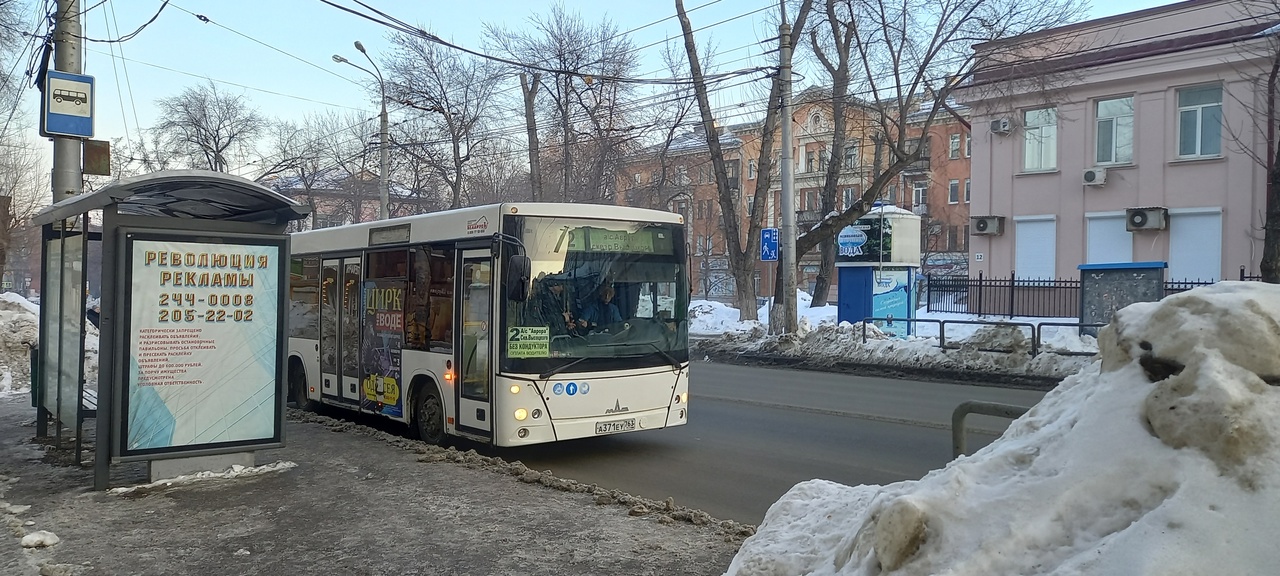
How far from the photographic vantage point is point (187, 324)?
8.03 metres

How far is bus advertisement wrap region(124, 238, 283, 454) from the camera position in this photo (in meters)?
7.79

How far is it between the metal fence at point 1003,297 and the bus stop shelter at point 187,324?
2302 cm

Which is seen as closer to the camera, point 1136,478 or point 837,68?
point 1136,478

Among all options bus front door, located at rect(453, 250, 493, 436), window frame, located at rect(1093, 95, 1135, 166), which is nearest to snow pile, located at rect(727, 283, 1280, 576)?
bus front door, located at rect(453, 250, 493, 436)

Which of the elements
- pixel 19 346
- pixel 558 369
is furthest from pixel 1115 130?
pixel 19 346

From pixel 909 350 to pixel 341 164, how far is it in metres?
25.1

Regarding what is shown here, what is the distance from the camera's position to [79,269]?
939cm

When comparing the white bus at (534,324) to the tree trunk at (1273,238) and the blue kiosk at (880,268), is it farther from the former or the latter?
the blue kiosk at (880,268)

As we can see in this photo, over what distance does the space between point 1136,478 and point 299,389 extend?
12.4 m

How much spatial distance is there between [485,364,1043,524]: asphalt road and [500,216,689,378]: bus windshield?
44.6 inches

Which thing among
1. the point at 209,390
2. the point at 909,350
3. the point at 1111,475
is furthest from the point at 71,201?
the point at 909,350

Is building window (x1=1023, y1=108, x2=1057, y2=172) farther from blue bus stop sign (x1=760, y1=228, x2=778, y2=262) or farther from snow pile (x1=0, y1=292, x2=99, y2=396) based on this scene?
snow pile (x1=0, y1=292, x2=99, y2=396)

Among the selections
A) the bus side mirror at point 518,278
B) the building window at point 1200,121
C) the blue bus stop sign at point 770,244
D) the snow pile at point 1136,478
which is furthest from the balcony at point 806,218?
the snow pile at point 1136,478

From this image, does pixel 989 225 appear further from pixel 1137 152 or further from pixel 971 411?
pixel 971 411
